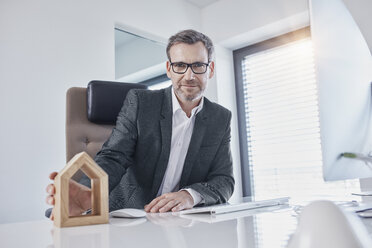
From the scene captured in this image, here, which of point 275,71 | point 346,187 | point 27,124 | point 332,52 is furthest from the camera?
point 275,71

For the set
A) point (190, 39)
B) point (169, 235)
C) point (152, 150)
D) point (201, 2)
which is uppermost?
point (201, 2)

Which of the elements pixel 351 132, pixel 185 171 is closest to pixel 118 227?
pixel 351 132

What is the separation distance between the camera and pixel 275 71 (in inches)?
130

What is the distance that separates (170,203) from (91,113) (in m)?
0.77

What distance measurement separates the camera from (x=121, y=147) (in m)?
1.35

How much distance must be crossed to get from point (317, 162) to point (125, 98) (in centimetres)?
195

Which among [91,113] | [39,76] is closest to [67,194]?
[91,113]

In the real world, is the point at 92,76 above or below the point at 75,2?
below

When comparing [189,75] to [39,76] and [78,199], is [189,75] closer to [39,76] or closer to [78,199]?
[78,199]

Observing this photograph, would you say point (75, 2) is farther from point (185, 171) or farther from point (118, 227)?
point (118, 227)

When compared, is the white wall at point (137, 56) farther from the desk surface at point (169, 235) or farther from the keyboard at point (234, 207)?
the desk surface at point (169, 235)

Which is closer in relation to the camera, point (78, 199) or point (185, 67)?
point (78, 199)

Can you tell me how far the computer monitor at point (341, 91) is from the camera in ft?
2.03

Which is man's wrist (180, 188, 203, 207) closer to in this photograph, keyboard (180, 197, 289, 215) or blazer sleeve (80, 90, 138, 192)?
keyboard (180, 197, 289, 215)
